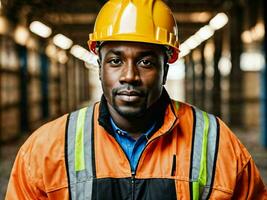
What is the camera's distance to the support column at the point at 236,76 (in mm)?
17953

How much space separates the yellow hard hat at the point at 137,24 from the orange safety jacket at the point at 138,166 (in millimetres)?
363

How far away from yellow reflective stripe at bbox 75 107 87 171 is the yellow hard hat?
39cm

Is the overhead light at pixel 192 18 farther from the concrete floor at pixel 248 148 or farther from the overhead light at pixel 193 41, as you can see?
the concrete floor at pixel 248 148

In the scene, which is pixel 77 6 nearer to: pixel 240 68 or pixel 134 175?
pixel 240 68

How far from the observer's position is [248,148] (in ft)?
41.4

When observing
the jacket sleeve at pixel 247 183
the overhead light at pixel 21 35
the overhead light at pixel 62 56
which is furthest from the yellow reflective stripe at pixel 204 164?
the overhead light at pixel 62 56

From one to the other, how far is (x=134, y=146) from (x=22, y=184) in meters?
0.53

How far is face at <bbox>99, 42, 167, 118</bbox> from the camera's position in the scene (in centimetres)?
231

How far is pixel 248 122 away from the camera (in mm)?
18578

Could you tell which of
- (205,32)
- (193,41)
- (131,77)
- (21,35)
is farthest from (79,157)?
(193,41)

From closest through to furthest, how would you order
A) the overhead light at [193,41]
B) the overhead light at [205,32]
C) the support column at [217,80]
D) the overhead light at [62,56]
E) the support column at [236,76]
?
the overhead light at [205,32], the support column at [236,76], the support column at [217,80], the overhead light at [193,41], the overhead light at [62,56]

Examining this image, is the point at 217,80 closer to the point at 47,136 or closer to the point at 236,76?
the point at 236,76

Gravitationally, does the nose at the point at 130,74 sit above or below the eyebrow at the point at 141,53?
below

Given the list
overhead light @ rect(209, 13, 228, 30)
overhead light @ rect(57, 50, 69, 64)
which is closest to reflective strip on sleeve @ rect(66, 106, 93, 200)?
overhead light @ rect(209, 13, 228, 30)
